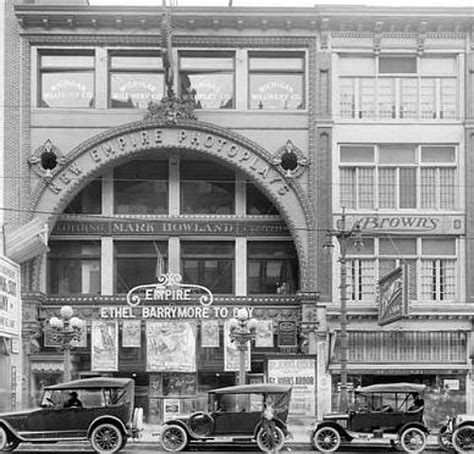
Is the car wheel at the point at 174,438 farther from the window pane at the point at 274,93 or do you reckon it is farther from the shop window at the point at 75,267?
the window pane at the point at 274,93

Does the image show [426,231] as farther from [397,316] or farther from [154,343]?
[154,343]

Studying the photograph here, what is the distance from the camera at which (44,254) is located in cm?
3925

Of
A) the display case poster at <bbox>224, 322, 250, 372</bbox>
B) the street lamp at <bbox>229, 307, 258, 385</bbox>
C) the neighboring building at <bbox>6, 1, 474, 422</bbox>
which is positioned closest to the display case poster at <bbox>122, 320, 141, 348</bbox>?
the neighboring building at <bbox>6, 1, 474, 422</bbox>

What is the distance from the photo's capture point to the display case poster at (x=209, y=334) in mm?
39500

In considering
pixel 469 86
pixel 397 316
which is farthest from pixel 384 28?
pixel 397 316

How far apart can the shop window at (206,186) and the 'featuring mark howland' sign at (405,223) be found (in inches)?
178

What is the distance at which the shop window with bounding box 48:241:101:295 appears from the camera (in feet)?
133

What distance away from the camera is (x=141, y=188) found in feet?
134

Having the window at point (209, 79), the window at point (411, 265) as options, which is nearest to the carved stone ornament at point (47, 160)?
the window at point (209, 79)

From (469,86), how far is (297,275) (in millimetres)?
9366

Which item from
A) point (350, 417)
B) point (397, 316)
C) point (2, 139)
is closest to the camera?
point (350, 417)

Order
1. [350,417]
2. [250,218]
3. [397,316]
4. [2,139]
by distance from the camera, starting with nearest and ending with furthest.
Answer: [350,417], [397,316], [2,139], [250,218]

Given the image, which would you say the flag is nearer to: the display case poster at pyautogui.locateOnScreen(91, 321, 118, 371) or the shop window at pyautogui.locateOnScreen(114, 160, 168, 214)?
the shop window at pyautogui.locateOnScreen(114, 160, 168, 214)

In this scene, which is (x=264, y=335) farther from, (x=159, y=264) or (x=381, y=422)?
(x=381, y=422)
